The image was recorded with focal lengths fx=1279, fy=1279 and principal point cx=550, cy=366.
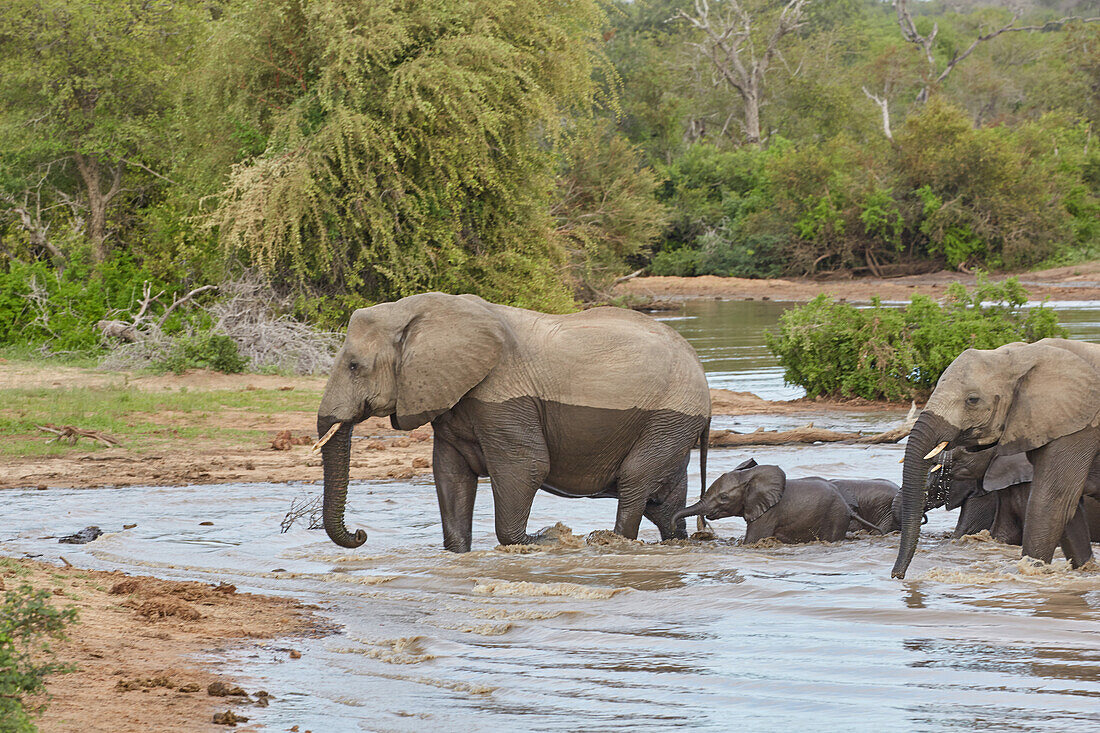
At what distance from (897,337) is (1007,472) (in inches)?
330

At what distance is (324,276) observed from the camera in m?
20.5

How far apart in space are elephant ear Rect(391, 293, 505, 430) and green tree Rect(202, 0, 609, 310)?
10776 millimetres

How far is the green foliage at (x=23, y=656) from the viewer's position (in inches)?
154

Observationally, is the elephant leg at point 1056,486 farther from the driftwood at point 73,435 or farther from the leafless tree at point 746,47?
the leafless tree at point 746,47

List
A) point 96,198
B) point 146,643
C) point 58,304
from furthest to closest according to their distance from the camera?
1. point 96,198
2. point 58,304
3. point 146,643

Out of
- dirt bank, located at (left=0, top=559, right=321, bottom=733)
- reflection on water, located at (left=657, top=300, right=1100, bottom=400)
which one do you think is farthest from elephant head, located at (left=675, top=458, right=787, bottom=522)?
reflection on water, located at (left=657, top=300, right=1100, bottom=400)

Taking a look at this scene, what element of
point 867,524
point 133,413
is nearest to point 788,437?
point 867,524

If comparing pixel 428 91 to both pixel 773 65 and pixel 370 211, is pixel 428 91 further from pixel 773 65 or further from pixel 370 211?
pixel 773 65

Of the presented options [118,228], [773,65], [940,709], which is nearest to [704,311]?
[118,228]

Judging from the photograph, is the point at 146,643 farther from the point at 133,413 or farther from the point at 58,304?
the point at 58,304

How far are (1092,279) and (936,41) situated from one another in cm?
3792

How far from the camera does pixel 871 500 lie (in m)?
9.72

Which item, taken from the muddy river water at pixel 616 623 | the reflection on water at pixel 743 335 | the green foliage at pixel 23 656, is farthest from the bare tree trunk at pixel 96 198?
the green foliage at pixel 23 656

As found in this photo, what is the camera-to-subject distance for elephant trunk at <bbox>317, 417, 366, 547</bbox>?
807cm
